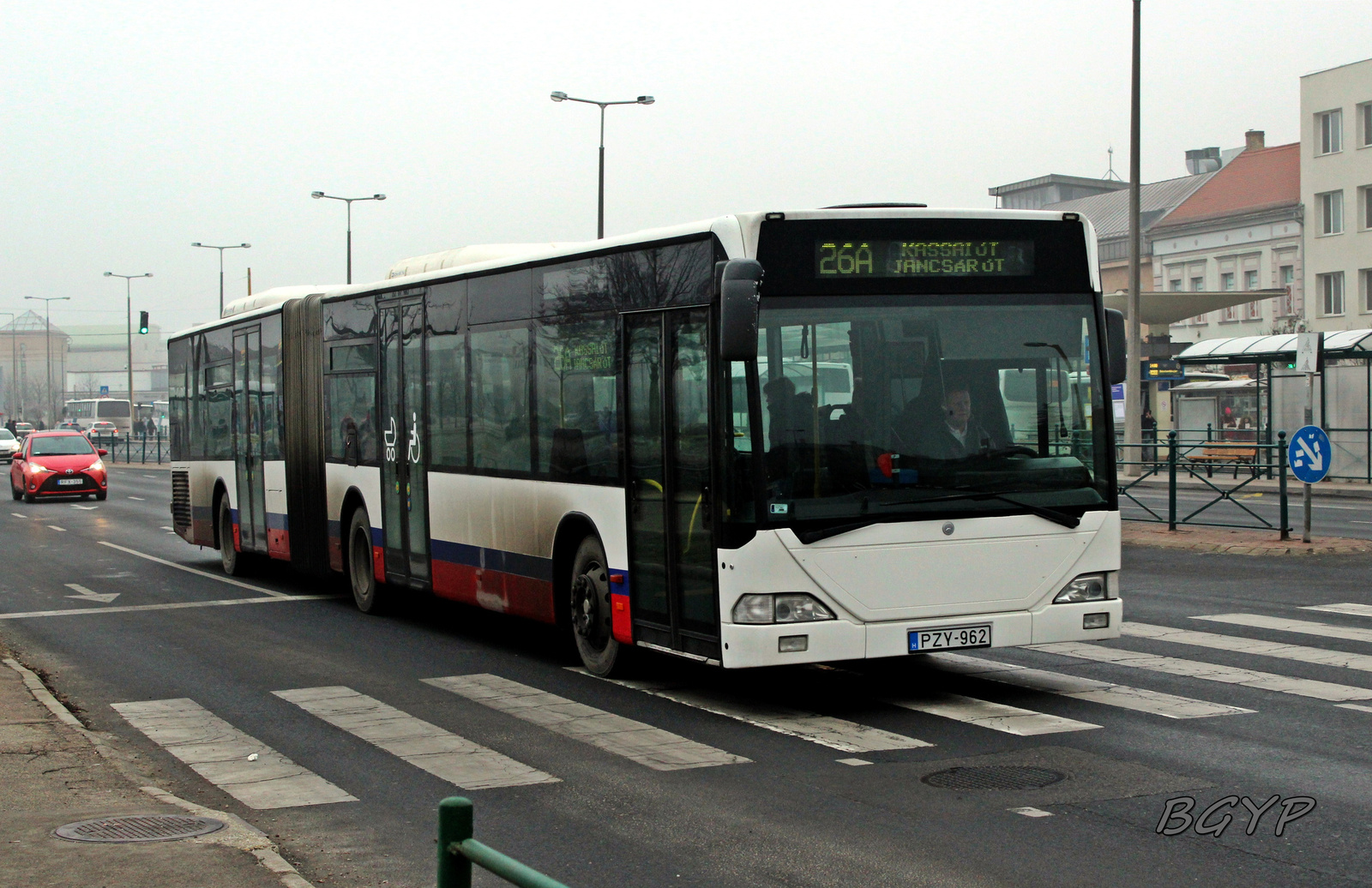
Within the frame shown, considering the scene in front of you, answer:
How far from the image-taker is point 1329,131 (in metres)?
65.4

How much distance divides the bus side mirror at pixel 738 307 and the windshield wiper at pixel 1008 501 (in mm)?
1359

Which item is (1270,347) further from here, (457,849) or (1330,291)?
(457,849)

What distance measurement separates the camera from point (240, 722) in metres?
9.86

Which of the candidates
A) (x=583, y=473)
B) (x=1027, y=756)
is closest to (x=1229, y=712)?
(x=1027, y=756)

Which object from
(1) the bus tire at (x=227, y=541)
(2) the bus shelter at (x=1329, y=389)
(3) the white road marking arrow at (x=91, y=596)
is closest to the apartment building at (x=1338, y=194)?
(2) the bus shelter at (x=1329, y=389)

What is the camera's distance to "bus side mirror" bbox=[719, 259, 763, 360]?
8695mm

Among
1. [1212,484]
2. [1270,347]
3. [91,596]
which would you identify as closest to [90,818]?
[91,596]

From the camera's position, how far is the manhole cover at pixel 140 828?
6590 millimetres

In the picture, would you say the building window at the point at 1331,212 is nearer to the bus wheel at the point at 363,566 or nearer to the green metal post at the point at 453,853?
the bus wheel at the point at 363,566

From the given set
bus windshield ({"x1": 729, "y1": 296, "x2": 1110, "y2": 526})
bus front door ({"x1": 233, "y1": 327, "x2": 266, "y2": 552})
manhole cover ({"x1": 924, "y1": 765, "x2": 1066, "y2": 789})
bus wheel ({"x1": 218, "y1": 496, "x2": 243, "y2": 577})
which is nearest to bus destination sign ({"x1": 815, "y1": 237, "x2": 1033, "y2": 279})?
bus windshield ({"x1": 729, "y1": 296, "x2": 1110, "y2": 526})

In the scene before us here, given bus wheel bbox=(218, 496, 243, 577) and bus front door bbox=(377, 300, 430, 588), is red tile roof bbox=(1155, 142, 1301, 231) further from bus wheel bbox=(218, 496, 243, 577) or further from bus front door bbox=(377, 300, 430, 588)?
bus front door bbox=(377, 300, 430, 588)

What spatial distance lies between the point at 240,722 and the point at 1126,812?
5.39 metres

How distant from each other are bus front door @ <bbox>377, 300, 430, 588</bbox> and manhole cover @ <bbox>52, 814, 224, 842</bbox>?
275 inches

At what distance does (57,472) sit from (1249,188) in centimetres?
5221
